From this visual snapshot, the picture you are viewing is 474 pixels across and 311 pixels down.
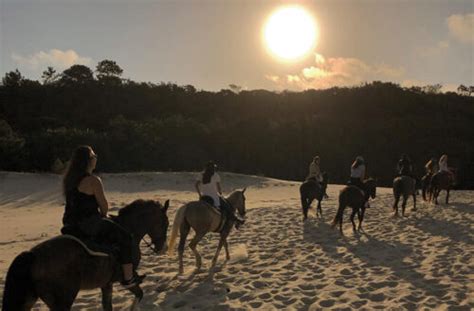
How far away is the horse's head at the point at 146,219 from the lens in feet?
19.3

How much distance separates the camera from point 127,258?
5.24 m

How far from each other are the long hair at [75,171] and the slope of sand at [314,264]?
102 inches

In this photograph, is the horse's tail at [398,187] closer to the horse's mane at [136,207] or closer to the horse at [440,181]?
the horse at [440,181]

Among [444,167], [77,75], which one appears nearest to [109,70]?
[77,75]

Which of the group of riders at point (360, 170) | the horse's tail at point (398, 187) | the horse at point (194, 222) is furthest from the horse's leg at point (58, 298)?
the horse's tail at point (398, 187)

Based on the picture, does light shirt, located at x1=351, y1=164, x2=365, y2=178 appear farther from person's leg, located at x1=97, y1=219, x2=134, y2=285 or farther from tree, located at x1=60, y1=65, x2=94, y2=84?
tree, located at x1=60, y1=65, x2=94, y2=84

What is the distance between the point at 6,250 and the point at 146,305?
6.00 meters

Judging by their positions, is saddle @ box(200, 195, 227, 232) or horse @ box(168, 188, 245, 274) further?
saddle @ box(200, 195, 227, 232)

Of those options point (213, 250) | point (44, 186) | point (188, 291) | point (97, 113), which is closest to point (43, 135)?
point (44, 186)

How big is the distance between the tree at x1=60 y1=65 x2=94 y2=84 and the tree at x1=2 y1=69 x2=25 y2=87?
5.40 m

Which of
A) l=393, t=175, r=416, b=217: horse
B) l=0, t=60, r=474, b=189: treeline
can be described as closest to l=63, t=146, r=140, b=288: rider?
l=393, t=175, r=416, b=217: horse

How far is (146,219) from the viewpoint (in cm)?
604

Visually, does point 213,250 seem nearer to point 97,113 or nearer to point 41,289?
point 41,289

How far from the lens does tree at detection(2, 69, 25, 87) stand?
178 feet
